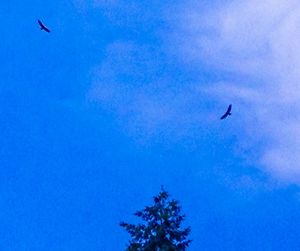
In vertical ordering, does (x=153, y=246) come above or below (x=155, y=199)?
below

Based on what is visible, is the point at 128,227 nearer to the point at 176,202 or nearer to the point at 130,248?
the point at 130,248

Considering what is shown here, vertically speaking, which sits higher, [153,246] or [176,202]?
[176,202]

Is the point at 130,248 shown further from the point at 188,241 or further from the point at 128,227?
the point at 188,241

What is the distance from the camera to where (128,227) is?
21422mm

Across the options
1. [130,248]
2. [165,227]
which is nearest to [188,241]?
[165,227]

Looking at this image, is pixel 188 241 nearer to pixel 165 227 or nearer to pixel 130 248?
pixel 165 227

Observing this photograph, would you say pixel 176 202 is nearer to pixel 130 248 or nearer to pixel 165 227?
pixel 165 227

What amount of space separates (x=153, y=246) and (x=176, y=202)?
2.16m

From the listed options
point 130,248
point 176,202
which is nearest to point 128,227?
point 130,248

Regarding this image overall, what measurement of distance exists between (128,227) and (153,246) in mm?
1544

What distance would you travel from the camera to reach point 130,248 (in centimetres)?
2097

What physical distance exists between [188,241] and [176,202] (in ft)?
6.02

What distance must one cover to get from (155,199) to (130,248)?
2.42 metres

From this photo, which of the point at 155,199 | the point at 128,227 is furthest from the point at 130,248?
the point at 155,199
